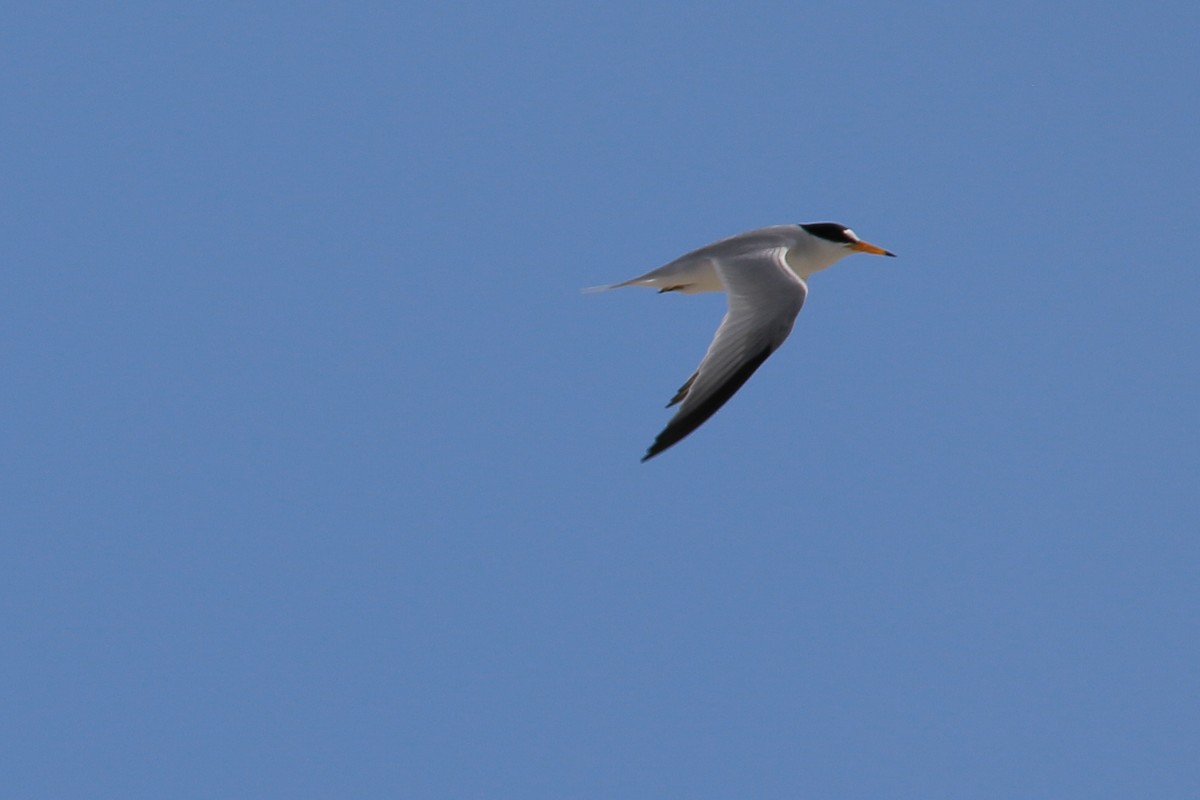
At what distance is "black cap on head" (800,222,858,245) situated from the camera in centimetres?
1462

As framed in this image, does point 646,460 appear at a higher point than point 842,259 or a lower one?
lower

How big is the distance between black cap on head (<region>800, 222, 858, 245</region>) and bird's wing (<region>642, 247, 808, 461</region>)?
1.76 m

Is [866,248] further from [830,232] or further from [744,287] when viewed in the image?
[744,287]

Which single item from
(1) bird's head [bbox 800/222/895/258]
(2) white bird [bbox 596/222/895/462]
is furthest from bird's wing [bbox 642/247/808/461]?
(1) bird's head [bbox 800/222/895/258]

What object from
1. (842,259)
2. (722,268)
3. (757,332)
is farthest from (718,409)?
(842,259)

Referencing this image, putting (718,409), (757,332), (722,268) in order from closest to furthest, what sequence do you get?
(718,409) → (757,332) → (722,268)

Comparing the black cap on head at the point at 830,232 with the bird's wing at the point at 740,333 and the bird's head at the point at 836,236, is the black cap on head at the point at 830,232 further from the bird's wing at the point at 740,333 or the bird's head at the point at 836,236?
the bird's wing at the point at 740,333

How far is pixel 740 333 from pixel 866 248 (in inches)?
154

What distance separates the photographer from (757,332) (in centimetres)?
1132

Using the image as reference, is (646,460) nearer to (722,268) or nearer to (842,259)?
(722,268)

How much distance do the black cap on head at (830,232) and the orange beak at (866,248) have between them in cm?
5

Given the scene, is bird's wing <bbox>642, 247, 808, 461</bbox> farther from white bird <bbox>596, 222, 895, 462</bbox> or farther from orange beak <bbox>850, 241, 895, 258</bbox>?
orange beak <bbox>850, 241, 895, 258</bbox>

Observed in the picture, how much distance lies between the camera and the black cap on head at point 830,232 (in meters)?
14.6

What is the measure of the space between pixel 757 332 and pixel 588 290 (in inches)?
85.8
